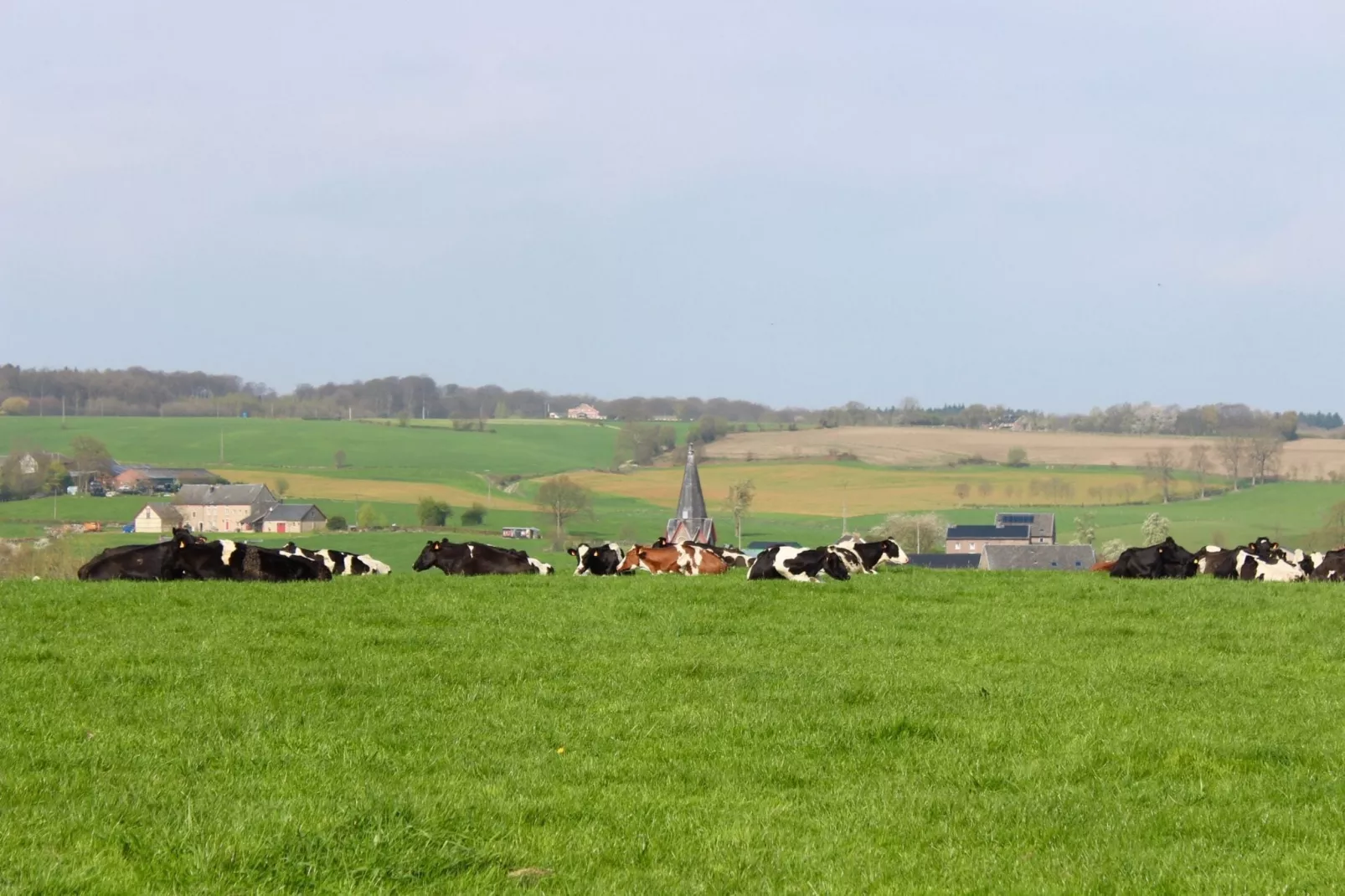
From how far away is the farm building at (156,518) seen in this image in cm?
9244

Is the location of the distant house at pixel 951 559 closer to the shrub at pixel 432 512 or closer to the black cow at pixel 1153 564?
the shrub at pixel 432 512

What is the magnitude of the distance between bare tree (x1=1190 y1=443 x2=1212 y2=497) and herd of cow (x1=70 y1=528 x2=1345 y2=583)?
10329 cm

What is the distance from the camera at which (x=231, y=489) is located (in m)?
101

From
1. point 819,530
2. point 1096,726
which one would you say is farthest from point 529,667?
point 819,530

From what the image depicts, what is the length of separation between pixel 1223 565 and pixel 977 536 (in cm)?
7662

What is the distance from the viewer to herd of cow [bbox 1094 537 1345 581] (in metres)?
24.4

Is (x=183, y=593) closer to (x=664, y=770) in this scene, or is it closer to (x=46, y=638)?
(x=46, y=638)

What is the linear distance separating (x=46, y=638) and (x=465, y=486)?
11585cm

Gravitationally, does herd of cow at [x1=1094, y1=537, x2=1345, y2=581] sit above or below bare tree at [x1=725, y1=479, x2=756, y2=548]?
above

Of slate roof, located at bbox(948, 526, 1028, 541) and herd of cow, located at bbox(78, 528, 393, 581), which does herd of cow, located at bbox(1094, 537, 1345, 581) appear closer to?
herd of cow, located at bbox(78, 528, 393, 581)

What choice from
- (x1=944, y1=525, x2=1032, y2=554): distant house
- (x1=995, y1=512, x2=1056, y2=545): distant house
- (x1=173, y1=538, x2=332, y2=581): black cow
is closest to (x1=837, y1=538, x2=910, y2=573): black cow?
(x1=173, y1=538, x2=332, y2=581): black cow

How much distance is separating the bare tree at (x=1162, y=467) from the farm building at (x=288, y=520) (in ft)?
226

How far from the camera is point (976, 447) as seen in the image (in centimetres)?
15225

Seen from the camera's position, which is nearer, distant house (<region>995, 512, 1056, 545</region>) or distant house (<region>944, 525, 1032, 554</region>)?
distant house (<region>944, 525, 1032, 554</region>)
